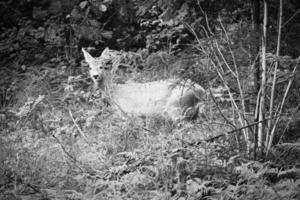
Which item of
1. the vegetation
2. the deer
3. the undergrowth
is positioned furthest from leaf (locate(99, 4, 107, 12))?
the undergrowth

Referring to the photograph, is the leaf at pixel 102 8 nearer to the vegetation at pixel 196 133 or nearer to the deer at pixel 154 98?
the vegetation at pixel 196 133

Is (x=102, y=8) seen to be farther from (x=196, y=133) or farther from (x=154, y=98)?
(x=196, y=133)

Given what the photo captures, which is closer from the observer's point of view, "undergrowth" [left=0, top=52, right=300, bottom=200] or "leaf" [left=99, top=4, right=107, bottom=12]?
"undergrowth" [left=0, top=52, right=300, bottom=200]

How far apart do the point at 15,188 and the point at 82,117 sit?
265cm

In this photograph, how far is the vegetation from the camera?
13.6ft

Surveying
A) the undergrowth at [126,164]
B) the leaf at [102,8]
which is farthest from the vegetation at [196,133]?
the leaf at [102,8]

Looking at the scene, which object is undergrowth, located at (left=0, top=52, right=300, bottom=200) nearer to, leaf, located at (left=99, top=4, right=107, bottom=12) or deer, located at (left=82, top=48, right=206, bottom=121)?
deer, located at (left=82, top=48, right=206, bottom=121)

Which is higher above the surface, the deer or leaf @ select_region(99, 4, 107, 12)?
leaf @ select_region(99, 4, 107, 12)

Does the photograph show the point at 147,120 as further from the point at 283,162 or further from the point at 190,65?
the point at 283,162

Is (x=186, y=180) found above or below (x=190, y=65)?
below

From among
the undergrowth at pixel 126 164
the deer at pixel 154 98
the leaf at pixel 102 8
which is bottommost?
the undergrowth at pixel 126 164

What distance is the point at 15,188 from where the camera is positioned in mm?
4266

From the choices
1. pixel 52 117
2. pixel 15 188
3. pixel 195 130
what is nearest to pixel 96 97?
pixel 52 117

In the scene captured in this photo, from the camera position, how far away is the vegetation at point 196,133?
4160 mm
